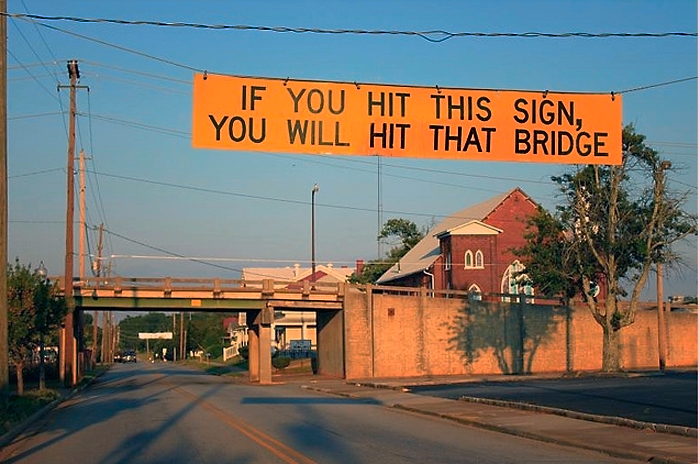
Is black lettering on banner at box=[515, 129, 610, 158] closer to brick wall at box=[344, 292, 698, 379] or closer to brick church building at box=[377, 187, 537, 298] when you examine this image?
brick wall at box=[344, 292, 698, 379]

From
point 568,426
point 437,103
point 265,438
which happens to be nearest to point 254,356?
point 568,426

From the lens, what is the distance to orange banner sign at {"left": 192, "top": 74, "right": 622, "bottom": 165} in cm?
1376

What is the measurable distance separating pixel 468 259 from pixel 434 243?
956 cm

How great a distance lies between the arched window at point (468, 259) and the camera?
6488 centimetres

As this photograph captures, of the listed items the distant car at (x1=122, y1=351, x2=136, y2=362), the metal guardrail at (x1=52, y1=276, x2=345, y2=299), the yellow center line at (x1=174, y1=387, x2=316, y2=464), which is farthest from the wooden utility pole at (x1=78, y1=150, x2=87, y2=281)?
the distant car at (x1=122, y1=351, x2=136, y2=362)

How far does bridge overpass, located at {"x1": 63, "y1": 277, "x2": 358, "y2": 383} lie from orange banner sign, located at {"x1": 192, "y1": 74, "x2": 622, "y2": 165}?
1306 inches

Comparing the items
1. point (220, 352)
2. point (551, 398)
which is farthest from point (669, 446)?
point (220, 352)

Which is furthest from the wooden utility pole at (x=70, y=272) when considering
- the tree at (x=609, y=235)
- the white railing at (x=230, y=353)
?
the white railing at (x=230, y=353)

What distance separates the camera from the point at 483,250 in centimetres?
6500

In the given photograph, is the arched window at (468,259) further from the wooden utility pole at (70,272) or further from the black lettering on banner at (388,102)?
the black lettering on banner at (388,102)

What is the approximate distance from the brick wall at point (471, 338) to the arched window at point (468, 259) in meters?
15.2

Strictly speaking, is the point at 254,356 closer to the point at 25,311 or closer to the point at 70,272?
the point at 70,272

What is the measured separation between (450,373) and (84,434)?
30883mm

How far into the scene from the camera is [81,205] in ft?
179
